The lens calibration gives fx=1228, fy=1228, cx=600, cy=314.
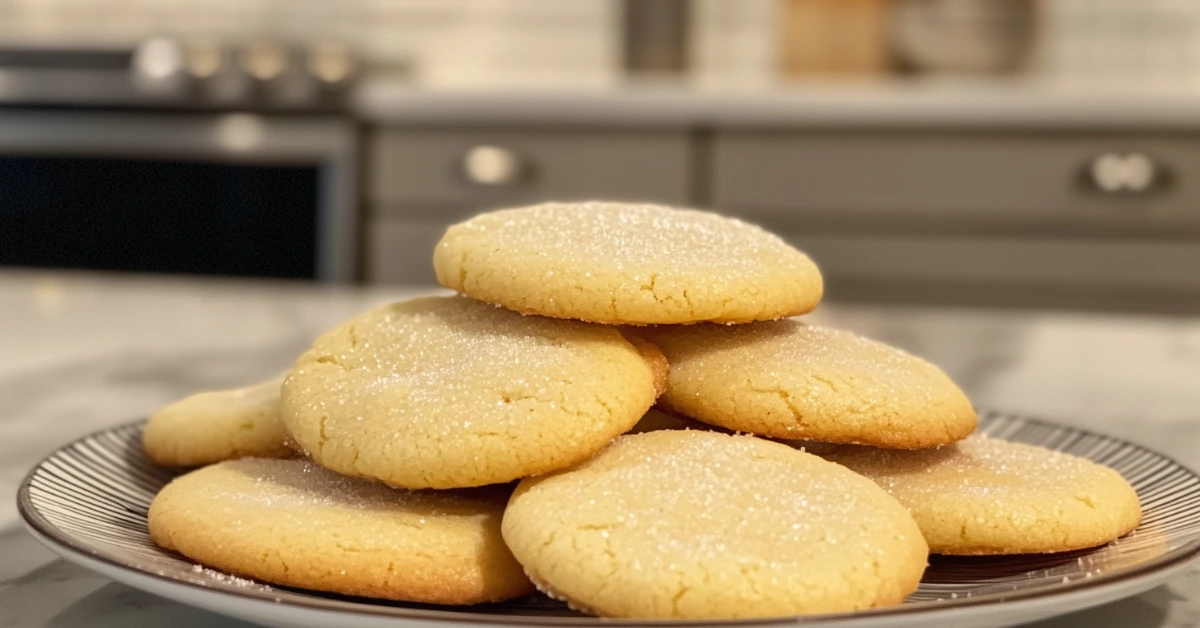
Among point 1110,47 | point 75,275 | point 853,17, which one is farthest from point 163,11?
point 1110,47

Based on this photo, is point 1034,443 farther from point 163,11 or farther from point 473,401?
point 163,11

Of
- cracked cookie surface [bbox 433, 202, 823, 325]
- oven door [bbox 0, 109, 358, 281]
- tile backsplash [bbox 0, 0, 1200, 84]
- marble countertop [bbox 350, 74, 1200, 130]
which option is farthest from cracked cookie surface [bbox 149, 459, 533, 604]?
tile backsplash [bbox 0, 0, 1200, 84]

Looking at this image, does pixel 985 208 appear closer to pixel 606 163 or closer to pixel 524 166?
pixel 606 163

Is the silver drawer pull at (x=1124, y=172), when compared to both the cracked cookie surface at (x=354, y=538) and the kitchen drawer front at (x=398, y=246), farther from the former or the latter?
the cracked cookie surface at (x=354, y=538)

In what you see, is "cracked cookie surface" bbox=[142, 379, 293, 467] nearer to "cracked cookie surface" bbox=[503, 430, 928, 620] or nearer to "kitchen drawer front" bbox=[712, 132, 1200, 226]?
"cracked cookie surface" bbox=[503, 430, 928, 620]

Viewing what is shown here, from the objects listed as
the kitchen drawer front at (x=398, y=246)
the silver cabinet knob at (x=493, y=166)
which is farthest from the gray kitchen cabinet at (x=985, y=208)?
the kitchen drawer front at (x=398, y=246)

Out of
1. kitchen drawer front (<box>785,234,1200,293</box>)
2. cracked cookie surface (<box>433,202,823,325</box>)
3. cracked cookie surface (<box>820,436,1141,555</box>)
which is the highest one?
cracked cookie surface (<box>433,202,823,325</box>)

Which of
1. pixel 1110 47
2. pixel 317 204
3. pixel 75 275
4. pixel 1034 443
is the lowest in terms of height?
pixel 75 275
